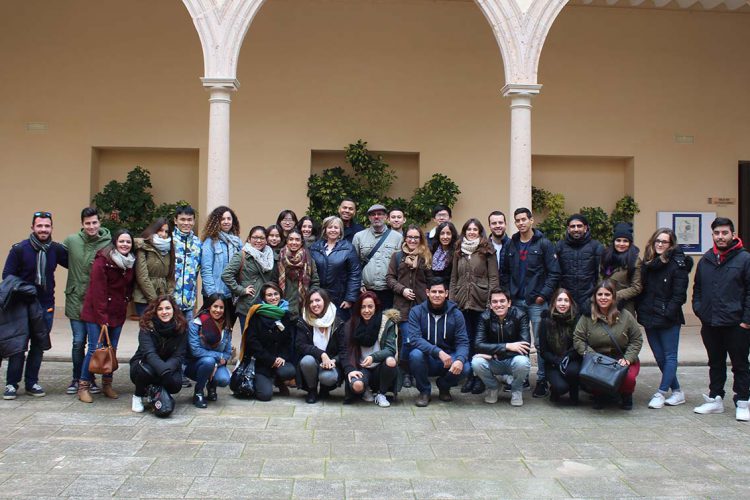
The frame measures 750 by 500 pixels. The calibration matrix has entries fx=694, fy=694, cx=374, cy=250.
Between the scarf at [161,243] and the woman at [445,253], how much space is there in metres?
2.65

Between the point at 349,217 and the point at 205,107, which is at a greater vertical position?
the point at 205,107

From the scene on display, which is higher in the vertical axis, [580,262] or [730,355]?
[580,262]

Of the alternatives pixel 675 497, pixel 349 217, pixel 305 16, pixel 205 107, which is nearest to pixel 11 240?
pixel 205 107

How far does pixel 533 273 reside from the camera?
22.7 ft

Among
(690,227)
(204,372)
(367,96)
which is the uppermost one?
(367,96)

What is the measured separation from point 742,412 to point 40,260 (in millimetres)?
6410

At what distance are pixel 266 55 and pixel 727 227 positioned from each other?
802cm

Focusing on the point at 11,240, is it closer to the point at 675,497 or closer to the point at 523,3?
the point at 523,3

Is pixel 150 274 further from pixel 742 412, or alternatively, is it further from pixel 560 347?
pixel 742 412

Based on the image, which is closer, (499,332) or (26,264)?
(26,264)

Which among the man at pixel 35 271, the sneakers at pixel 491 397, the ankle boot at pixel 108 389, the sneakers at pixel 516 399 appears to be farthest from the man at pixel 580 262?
the man at pixel 35 271

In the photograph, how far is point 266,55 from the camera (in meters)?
11.6

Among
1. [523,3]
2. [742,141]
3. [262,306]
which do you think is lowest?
[262,306]

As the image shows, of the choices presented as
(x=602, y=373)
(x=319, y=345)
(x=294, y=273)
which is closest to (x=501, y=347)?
(x=602, y=373)
